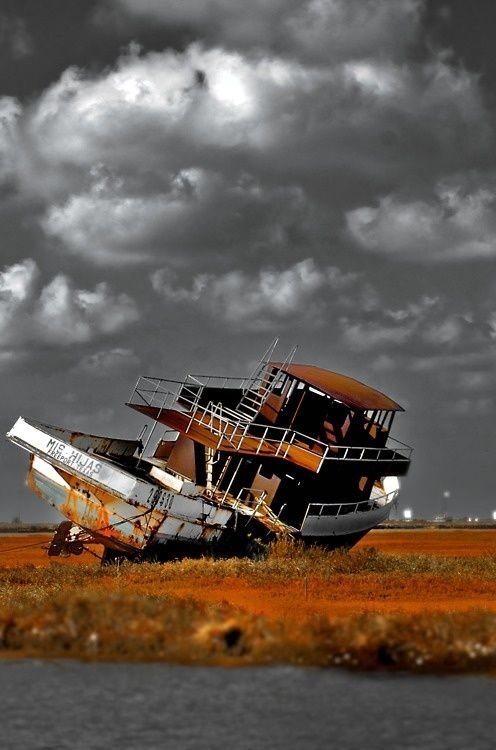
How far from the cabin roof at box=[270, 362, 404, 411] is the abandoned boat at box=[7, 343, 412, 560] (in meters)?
0.08

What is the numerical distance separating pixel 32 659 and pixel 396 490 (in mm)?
28007

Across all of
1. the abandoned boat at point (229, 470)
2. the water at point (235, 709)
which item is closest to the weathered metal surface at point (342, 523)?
the abandoned boat at point (229, 470)

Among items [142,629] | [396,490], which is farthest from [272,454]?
[142,629]

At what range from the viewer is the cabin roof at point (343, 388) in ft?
112

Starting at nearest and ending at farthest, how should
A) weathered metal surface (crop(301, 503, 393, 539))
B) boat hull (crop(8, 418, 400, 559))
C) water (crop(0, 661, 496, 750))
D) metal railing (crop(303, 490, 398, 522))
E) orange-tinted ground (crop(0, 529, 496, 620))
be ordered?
water (crop(0, 661, 496, 750))
orange-tinted ground (crop(0, 529, 496, 620))
boat hull (crop(8, 418, 400, 559))
weathered metal surface (crop(301, 503, 393, 539))
metal railing (crop(303, 490, 398, 522))

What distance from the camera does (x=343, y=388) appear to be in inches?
1406

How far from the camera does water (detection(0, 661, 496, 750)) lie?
11414mm

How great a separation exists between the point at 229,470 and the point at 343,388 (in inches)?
187

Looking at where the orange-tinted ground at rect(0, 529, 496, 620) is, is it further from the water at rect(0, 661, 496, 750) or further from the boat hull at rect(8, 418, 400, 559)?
the water at rect(0, 661, 496, 750)

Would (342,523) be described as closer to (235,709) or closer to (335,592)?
(335,592)

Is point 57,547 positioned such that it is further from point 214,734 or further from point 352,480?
point 214,734

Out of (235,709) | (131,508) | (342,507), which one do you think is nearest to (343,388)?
(342,507)

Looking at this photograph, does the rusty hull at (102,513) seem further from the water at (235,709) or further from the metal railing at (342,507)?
the water at (235,709)

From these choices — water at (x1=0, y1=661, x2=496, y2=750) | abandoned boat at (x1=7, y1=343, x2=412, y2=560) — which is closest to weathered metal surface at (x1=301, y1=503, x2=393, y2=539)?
abandoned boat at (x1=7, y1=343, x2=412, y2=560)
